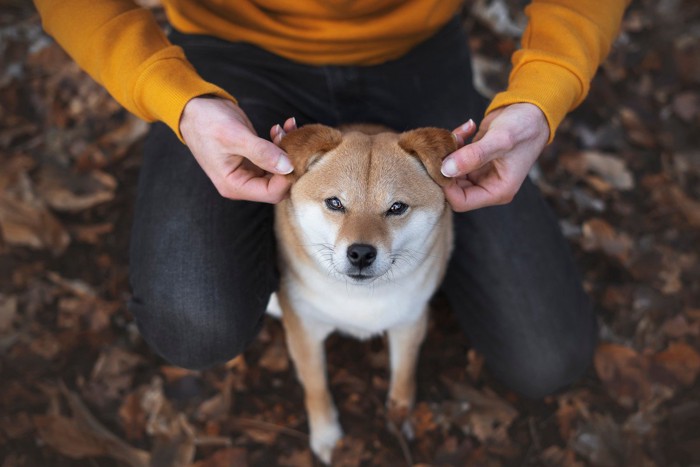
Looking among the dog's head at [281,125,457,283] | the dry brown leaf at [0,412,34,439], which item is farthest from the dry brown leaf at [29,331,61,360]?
the dog's head at [281,125,457,283]

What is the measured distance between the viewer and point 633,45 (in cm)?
332

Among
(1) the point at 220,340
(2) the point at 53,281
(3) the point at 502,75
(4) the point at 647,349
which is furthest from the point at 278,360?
(3) the point at 502,75

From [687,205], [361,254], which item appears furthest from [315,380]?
[687,205]

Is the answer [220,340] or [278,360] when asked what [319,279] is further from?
[278,360]

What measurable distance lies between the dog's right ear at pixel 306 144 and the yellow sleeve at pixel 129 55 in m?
0.23

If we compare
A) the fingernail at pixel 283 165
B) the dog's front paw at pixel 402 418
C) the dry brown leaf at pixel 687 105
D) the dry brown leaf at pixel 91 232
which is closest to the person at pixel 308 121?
the fingernail at pixel 283 165

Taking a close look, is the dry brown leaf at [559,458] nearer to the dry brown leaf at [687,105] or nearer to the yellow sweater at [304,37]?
the yellow sweater at [304,37]

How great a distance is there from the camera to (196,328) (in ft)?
6.18

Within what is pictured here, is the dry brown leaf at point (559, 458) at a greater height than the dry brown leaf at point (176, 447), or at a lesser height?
lesser

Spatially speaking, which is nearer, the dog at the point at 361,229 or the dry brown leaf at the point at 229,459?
the dog at the point at 361,229

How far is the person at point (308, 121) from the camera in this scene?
1.71 metres

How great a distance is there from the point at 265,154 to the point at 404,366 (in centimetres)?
101

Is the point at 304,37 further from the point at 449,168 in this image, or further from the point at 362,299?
the point at 362,299

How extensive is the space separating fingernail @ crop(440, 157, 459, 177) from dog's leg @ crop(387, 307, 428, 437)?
631mm
